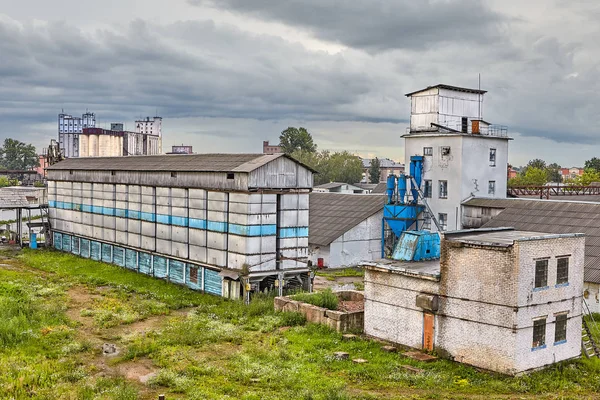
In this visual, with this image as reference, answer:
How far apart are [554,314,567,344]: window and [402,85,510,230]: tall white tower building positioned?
19895 mm

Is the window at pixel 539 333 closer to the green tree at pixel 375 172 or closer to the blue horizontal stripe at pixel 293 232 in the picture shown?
the blue horizontal stripe at pixel 293 232

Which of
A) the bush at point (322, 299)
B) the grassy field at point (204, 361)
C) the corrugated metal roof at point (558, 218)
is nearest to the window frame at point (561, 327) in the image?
the grassy field at point (204, 361)

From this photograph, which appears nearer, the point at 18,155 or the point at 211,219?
the point at 211,219

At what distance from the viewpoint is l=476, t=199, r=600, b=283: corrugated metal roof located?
30.2m

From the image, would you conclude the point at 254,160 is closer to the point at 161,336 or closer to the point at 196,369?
the point at 161,336

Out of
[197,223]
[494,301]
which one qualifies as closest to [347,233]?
[197,223]

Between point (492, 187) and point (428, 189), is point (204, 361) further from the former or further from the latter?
point (492, 187)

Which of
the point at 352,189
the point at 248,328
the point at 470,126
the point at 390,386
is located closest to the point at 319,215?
the point at 470,126

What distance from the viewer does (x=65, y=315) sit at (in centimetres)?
2730

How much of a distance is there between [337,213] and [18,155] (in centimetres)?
14645

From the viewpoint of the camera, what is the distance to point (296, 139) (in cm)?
12938

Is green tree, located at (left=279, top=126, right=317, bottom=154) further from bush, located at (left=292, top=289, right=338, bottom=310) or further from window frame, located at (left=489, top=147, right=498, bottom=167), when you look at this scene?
bush, located at (left=292, top=289, right=338, bottom=310)

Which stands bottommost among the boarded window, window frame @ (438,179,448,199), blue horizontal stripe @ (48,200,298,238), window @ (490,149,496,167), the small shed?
the boarded window

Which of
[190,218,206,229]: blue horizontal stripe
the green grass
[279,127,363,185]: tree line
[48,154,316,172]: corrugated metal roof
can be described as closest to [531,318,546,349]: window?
[48,154,316,172]: corrugated metal roof
